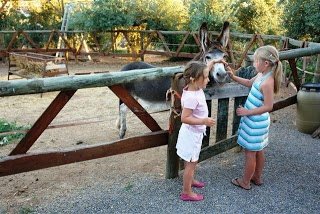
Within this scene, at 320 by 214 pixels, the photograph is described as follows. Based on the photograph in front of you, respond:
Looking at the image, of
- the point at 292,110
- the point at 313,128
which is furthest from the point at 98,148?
the point at 292,110

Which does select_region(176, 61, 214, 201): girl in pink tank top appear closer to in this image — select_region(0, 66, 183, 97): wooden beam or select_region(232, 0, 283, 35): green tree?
select_region(0, 66, 183, 97): wooden beam

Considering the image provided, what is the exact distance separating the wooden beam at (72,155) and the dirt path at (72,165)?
0.54 feet

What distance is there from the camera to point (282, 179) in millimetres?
3814

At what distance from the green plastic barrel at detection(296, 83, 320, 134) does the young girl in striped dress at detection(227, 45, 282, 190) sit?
2.01m

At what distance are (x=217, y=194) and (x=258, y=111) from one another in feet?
2.94

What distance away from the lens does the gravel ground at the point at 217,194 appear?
3.17 meters

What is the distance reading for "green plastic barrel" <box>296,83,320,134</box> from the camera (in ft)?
17.1

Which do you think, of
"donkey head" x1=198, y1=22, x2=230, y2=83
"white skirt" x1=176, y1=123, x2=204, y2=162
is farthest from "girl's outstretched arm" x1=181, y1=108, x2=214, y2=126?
"donkey head" x1=198, y1=22, x2=230, y2=83

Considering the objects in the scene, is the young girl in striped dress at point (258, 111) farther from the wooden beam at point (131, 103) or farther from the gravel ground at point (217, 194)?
the wooden beam at point (131, 103)

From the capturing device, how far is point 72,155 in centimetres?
309

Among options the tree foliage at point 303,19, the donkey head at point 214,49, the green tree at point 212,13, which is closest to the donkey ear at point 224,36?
the donkey head at point 214,49

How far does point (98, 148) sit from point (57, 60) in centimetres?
722

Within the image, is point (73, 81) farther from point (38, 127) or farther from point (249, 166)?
Answer: point (249, 166)

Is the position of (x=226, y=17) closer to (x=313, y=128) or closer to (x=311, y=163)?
(x=313, y=128)
